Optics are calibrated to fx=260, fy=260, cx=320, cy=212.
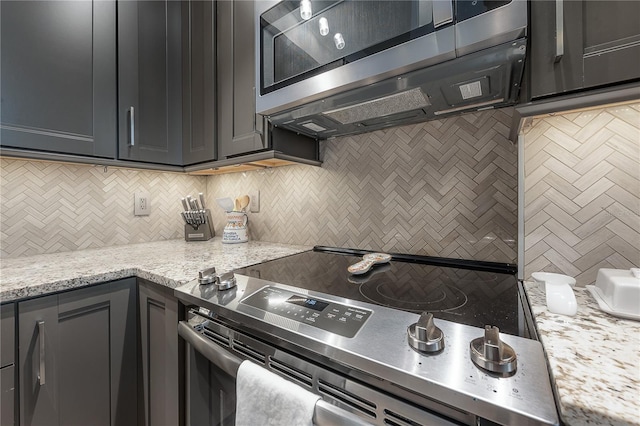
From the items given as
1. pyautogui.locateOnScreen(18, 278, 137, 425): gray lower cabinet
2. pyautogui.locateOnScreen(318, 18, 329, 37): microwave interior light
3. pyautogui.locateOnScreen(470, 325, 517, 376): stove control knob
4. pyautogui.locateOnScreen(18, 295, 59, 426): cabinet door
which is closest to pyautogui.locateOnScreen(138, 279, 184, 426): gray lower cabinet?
pyautogui.locateOnScreen(18, 278, 137, 425): gray lower cabinet

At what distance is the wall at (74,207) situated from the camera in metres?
1.19

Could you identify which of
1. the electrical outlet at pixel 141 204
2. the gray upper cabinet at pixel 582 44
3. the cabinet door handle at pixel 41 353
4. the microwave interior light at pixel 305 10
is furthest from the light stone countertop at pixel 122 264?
the gray upper cabinet at pixel 582 44

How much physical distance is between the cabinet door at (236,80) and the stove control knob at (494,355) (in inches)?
40.3

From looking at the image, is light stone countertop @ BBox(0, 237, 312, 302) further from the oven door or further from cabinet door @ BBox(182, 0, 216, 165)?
cabinet door @ BBox(182, 0, 216, 165)

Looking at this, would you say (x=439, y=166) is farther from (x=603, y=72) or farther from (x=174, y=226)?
(x=174, y=226)

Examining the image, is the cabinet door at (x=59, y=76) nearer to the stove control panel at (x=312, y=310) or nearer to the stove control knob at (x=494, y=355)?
the stove control panel at (x=312, y=310)

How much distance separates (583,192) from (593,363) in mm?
507

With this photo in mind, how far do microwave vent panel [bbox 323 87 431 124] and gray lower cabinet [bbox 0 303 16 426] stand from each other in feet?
3.78

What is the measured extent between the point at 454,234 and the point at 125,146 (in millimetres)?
1560

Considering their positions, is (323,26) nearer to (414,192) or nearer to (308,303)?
(414,192)

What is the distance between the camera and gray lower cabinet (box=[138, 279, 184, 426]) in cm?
85

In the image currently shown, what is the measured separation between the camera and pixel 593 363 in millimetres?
370

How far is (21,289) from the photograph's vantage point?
2.50 feet

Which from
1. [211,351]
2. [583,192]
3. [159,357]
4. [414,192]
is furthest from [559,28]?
[159,357]
